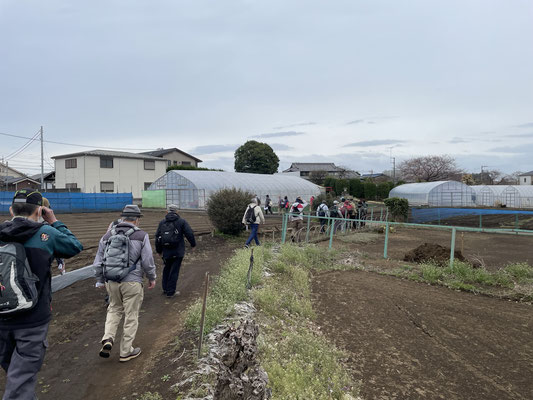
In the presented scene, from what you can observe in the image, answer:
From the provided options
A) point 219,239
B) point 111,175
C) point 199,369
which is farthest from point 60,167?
point 199,369

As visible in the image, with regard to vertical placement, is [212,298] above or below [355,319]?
above

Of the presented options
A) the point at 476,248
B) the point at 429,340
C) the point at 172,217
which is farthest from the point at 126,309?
the point at 476,248

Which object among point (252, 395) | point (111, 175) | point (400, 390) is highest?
point (111, 175)

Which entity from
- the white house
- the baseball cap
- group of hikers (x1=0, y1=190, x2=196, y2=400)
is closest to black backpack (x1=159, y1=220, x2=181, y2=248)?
group of hikers (x1=0, y1=190, x2=196, y2=400)

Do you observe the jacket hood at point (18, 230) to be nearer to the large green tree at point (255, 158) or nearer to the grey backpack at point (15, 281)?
the grey backpack at point (15, 281)

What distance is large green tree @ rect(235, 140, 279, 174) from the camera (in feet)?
192

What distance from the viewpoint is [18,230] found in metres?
2.62

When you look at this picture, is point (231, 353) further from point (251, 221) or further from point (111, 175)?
point (111, 175)

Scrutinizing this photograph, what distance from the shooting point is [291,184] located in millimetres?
39062

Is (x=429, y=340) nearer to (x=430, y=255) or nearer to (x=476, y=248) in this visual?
(x=430, y=255)

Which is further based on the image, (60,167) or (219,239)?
(60,167)

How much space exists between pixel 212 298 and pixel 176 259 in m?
1.34

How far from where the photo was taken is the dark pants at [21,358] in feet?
8.55

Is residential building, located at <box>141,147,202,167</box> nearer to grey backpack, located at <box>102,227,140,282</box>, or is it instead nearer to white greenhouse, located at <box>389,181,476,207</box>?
white greenhouse, located at <box>389,181,476,207</box>
